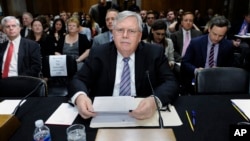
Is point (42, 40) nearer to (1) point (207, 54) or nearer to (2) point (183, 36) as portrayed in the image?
(2) point (183, 36)

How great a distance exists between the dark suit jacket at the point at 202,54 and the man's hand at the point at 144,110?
1620 millimetres

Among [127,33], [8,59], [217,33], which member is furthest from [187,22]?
[8,59]

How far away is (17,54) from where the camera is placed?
3.03 meters

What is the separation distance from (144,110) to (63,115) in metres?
0.51

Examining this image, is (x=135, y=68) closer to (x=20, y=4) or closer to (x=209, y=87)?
(x=209, y=87)

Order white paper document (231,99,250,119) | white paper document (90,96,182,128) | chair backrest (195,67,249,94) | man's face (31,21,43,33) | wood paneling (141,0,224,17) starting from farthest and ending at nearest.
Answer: wood paneling (141,0,224,17) → man's face (31,21,43,33) → chair backrest (195,67,249,94) → white paper document (231,99,250,119) → white paper document (90,96,182,128)

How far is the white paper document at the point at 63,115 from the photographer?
→ 1.36 m

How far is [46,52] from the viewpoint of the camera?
417cm

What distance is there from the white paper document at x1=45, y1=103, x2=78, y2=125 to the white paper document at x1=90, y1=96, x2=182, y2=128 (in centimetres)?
14


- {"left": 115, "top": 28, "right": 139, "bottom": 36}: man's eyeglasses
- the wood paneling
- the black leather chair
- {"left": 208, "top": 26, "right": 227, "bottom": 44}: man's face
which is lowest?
the black leather chair

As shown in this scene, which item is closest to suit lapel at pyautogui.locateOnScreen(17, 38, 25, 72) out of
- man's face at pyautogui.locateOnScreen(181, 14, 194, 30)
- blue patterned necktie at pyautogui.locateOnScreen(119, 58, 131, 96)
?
blue patterned necktie at pyautogui.locateOnScreen(119, 58, 131, 96)

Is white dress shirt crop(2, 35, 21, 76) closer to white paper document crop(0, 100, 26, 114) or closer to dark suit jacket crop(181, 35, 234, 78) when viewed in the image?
white paper document crop(0, 100, 26, 114)

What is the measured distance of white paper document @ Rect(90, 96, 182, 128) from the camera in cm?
131

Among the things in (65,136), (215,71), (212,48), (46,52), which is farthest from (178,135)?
(46,52)
